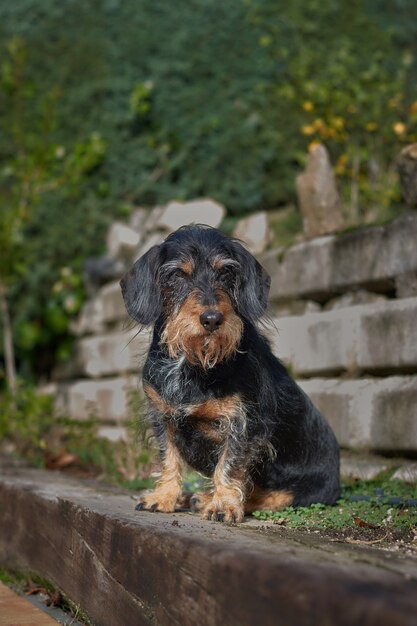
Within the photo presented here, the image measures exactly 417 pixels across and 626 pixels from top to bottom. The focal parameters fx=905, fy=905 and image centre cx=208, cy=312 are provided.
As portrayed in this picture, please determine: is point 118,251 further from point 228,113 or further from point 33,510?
point 33,510

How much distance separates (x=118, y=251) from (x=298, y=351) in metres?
3.25

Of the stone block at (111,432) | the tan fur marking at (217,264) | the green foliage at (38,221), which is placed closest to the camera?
the tan fur marking at (217,264)

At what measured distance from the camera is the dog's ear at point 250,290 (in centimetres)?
384

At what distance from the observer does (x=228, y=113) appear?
361 inches

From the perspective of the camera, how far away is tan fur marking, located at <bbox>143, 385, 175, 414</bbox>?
12.7 feet

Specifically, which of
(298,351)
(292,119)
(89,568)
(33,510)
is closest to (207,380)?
(89,568)

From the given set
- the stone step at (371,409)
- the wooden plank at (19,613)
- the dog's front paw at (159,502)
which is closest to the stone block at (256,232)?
the stone step at (371,409)

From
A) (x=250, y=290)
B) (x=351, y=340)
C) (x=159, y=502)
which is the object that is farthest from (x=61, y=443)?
(x=250, y=290)

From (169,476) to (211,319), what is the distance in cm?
86

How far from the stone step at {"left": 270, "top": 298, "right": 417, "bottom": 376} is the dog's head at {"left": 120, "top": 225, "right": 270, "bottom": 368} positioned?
63.1 inches

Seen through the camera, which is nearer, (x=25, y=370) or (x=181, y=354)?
(x=181, y=354)

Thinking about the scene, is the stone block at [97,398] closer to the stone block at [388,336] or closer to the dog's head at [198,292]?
the stone block at [388,336]

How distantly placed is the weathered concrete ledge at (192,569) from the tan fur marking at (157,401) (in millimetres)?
449

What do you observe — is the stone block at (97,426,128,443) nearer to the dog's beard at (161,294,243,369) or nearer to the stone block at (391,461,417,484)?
the stone block at (391,461,417,484)
